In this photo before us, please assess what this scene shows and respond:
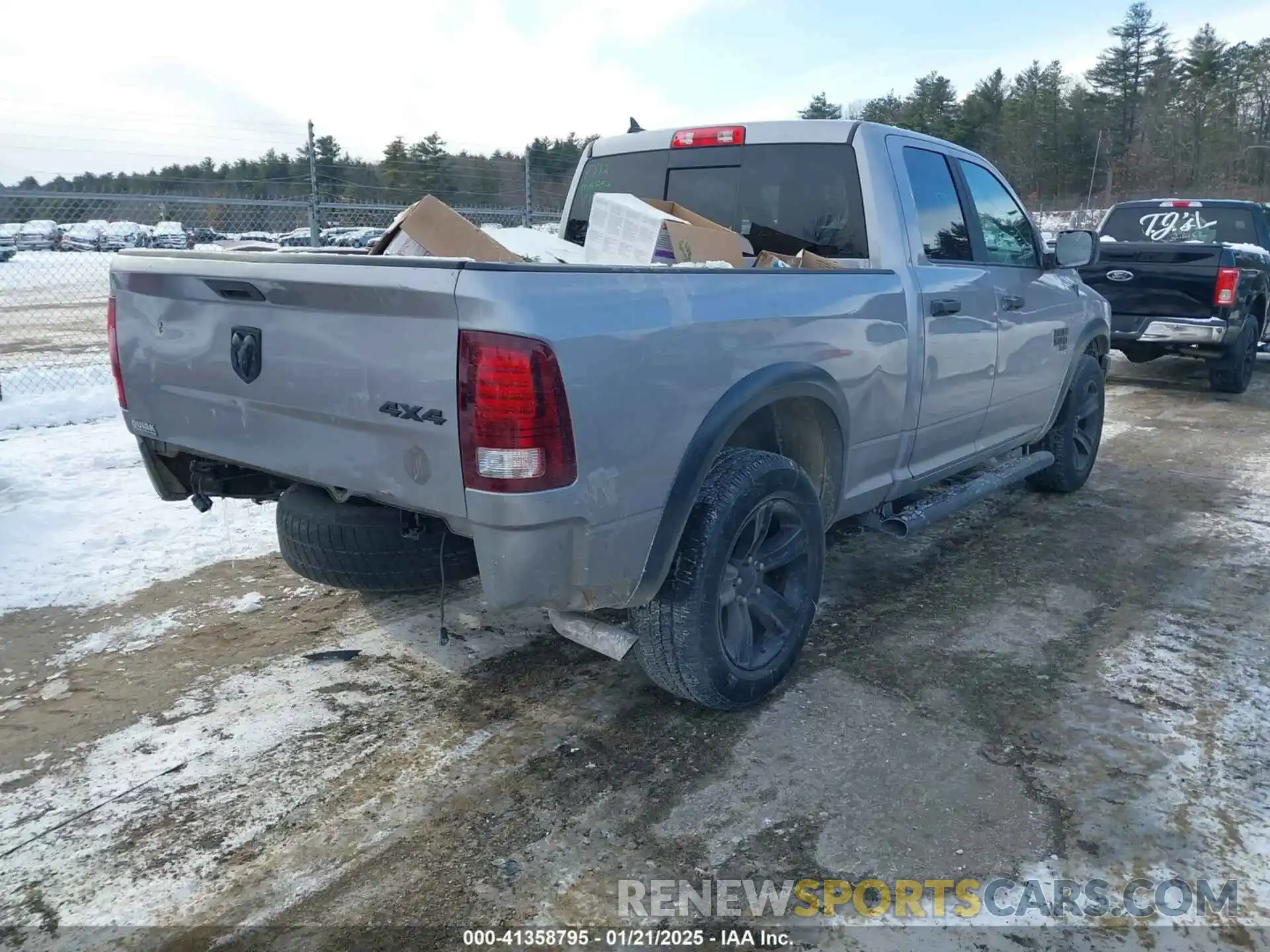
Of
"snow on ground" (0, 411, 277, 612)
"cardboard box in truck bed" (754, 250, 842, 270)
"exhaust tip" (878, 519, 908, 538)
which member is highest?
"cardboard box in truck bed" (754, 250, 842, 270)

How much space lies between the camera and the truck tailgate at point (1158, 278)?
9.36m

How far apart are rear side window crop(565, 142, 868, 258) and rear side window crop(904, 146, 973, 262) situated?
0.34 meters

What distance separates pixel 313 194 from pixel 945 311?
7.04m

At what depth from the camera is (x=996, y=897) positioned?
7.74ft

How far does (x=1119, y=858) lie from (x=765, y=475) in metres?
1.48

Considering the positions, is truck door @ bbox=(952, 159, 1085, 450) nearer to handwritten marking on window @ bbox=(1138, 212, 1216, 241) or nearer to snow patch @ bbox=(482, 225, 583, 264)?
snow patch @ bbox=(482, 225, 583, 264)

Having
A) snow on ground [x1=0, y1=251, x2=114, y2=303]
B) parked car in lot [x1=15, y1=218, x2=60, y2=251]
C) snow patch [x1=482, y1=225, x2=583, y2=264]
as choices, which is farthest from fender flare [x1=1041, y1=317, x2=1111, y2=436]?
snow on ground [x1=0, y1=251, x2=114, y2=303]

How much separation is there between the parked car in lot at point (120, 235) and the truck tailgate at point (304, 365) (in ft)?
37.2

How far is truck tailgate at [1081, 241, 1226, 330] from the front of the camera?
9364 mm

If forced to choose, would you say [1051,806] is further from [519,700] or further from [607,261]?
[607,261]

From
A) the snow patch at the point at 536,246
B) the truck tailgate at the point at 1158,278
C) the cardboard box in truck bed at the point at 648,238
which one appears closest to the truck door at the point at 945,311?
the cardboard box in truck bed at the point at 648,238

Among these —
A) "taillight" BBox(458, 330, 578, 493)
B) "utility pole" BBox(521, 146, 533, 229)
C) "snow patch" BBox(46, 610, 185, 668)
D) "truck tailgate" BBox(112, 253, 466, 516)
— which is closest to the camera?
"taillight" BBox(458, 330, 578, 493)

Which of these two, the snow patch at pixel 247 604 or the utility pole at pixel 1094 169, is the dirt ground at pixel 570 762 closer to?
the snow patch at pixel 247 604

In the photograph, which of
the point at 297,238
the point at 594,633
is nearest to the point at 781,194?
the point at 594,633
